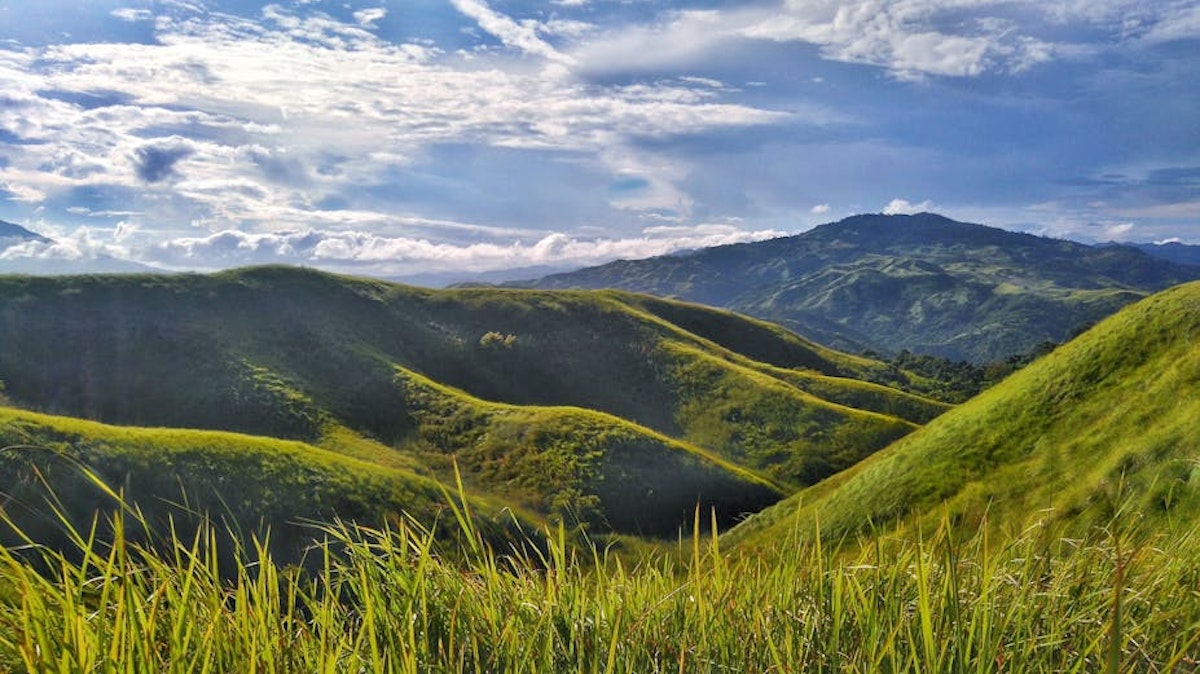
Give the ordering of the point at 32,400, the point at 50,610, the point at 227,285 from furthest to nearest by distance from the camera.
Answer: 1. the point at 227,285
2. the point at 32,400
3. the point at 50,610

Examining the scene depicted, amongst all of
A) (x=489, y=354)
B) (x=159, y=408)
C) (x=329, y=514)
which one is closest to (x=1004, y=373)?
(x=489, y=354)

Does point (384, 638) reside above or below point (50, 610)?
below

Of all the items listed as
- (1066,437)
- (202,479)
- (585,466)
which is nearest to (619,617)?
(1066,437)

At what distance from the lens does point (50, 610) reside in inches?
131

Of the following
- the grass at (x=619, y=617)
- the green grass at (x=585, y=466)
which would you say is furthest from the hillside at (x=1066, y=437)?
the green grass at (x=585, y=466)

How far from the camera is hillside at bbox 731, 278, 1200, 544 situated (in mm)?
28312

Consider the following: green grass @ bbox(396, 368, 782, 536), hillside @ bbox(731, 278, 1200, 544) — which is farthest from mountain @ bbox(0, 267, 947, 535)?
hillside @ bbox(731, 278, 1200, 544)

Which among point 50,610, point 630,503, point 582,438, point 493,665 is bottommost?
point 630,503

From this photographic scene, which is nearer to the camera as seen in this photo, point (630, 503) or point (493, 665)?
point (493, 665)

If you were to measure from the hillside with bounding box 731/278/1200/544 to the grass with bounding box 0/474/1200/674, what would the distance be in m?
23.1

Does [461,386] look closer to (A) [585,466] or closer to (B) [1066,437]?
(A) [585,466]

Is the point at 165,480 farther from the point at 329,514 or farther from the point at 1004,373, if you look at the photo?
the point at 1004,373

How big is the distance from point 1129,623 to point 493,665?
383 centimetres

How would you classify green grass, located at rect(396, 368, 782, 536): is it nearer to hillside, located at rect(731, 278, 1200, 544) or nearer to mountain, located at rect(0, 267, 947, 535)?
mountain, located at rect(0, 267, 947, 535)
